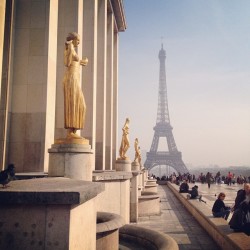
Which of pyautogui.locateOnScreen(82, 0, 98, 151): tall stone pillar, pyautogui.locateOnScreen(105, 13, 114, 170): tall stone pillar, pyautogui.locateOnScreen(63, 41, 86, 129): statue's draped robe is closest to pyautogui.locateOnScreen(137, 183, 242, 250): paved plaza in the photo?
pyautogui.locateOnScreen(82, 0, 98, 151): tall stone pillar

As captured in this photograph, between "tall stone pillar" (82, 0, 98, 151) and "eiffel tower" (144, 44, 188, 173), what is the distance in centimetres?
8798

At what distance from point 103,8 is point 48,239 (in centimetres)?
2172

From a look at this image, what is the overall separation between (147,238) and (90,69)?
12400 mm

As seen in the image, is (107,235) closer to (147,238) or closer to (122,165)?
(147,238)

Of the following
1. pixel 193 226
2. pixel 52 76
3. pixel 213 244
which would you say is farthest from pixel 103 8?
pixel 213 244

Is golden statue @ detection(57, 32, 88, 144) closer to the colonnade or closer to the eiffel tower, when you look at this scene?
the colonnade

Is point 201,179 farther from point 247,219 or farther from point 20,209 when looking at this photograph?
point 20,209

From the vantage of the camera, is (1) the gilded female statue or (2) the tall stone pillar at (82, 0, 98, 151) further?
(2) the tall stone pillar at (82, 0, 98, 151)

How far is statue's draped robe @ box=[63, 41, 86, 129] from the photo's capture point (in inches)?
302

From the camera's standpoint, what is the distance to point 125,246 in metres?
6.90

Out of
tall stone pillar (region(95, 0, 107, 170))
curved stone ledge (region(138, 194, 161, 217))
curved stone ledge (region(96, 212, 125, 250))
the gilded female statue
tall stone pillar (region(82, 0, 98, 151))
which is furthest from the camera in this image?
tall stone pillar (region(95, 0, 107, 170))

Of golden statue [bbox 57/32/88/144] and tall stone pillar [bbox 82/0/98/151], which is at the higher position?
tall stone pillar [bbox 82/0/98/151]

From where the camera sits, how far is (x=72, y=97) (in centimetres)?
767

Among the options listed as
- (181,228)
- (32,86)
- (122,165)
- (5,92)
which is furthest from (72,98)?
(122,165)
